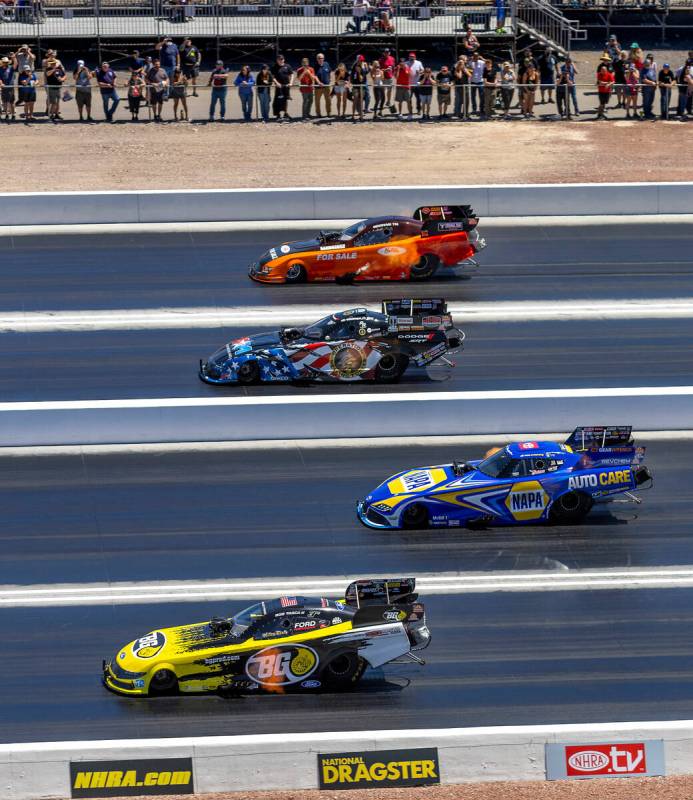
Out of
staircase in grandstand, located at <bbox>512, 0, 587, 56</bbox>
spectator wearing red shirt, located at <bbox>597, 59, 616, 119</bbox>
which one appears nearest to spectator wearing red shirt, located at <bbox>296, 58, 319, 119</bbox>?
spectator wearing red shirt, located at <bbox>597, 59, 616, 119</bbox>

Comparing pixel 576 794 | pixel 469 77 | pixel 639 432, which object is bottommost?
pixel 576 794

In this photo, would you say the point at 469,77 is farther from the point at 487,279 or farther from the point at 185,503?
the point at 185,503

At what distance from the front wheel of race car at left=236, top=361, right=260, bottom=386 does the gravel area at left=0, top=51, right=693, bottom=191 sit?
439 inches

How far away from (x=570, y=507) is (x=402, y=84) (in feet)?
69.4

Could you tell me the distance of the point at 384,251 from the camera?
28266 mm

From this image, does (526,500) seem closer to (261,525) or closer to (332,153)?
(261,525)

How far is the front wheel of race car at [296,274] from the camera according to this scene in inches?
→ 1120

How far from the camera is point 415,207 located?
3134 cm

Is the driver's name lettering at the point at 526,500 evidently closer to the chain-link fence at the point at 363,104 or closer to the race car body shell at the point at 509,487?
the race car body shell at the point at 509,487

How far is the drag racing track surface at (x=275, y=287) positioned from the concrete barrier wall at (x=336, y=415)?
523 centimetres

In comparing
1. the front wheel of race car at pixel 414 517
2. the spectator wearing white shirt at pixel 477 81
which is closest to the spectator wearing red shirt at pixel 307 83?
the spectator wearing white shirt at pixel 477 81

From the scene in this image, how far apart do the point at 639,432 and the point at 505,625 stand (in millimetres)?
6294

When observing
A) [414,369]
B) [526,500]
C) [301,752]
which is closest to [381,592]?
[301,752]

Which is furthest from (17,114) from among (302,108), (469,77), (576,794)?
(576,794)
